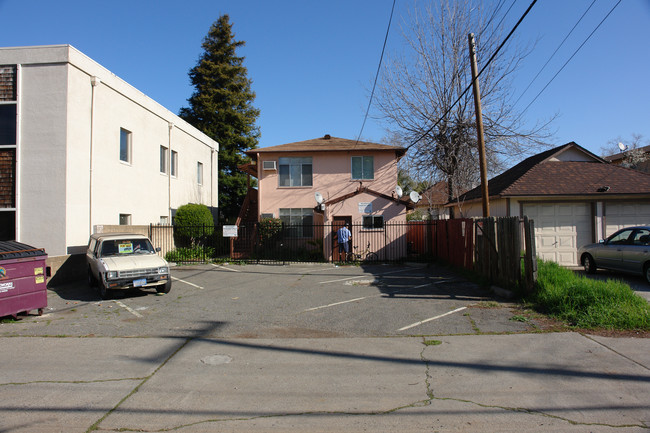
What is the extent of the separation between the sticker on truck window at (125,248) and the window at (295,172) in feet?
38.4

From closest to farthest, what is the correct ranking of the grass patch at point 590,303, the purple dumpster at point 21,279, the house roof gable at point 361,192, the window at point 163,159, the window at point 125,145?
the grass patch at point 590,303
the purple dumpster at point 21,279
the window at point 125,145
the house roof gable at point 361,192
the window at point 163,159

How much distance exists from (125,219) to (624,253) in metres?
17.6

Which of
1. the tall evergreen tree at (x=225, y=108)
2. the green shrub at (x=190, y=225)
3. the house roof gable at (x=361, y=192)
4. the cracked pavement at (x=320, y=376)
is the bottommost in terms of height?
the cracked pavement at (x=320, y=376)

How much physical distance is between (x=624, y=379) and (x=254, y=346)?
502 centimetres

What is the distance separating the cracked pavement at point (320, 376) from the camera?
392cm

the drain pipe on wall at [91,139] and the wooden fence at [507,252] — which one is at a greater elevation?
→ the drain pipe on wall at [91,139]

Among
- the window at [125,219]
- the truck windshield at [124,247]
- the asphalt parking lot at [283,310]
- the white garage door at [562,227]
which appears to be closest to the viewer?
the asphalt parking lot at [283,310]

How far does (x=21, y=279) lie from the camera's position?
7.86 meters

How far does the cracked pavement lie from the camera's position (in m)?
3.92

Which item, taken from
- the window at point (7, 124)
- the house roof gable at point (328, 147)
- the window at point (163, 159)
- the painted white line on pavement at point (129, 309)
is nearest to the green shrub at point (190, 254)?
the window at point (163, 159)

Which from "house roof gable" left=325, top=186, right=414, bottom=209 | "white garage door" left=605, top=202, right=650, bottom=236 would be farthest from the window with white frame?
"white garage door" left=605, top=202, right=650, bottom=236

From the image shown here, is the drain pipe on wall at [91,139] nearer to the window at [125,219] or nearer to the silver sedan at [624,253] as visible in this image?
the window at [125,219]

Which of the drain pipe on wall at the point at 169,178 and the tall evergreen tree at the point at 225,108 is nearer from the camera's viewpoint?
the drain pipe on wall at the point at 169,178

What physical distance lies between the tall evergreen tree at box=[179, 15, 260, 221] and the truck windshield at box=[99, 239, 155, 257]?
22.4 meters
